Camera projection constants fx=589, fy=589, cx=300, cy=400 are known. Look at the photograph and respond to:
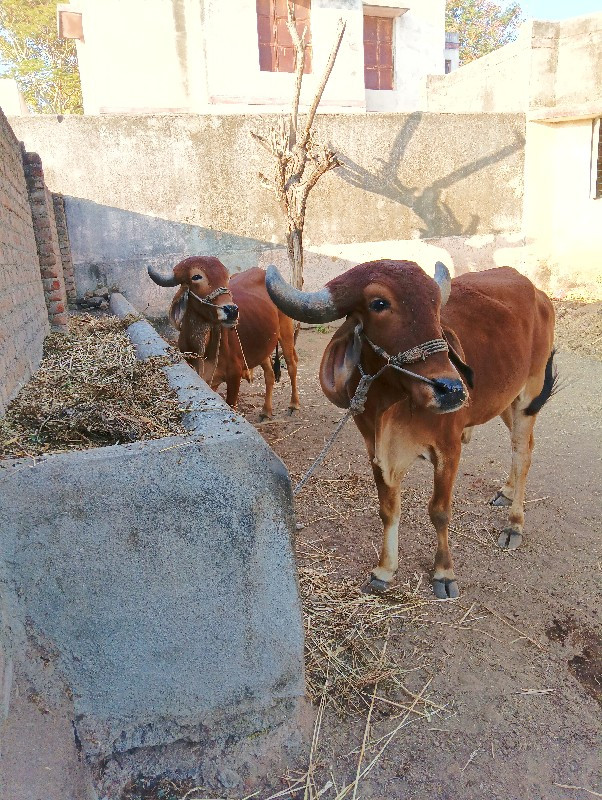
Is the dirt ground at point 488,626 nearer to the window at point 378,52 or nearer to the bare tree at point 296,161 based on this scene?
the bare tree at point 296,161

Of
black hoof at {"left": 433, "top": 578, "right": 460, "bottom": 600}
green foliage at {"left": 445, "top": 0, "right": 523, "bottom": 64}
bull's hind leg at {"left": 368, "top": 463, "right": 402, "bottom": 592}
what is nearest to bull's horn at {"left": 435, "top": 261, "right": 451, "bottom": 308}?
bull's hind leg at {"left": 368, "top": 463, "right": 402, "bottom": 592}

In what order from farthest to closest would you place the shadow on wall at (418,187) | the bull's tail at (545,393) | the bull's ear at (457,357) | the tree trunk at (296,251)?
1. the shadow on wall at (418,187)
2. the tree trunk at (296,251)
3. the bull's tail at (545,393)
4. the bull's ear at (457,357)

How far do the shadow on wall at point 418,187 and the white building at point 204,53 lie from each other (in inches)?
186

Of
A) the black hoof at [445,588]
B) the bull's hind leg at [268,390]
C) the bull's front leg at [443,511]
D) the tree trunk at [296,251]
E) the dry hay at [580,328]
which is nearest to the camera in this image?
the bull's front leg at [443,511]

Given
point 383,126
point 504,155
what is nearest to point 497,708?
point 383,126

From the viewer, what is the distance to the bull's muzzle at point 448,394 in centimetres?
224

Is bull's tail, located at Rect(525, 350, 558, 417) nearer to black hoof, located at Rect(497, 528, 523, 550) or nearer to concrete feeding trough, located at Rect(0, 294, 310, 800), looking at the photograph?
black hoof, located at Rect(497, 528, 523, 550)

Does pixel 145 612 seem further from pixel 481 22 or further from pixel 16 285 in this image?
pixel 481 22

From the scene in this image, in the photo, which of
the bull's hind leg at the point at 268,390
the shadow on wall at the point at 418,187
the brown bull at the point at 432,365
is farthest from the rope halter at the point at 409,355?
the shadow on wall at the point at 418,187

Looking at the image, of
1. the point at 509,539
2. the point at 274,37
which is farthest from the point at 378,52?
the point at 509,539

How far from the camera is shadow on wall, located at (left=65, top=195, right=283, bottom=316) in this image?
→ 8.72m

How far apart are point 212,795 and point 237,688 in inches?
13.5

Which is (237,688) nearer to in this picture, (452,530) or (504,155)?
(452,530)

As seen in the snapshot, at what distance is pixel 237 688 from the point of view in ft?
6.55
